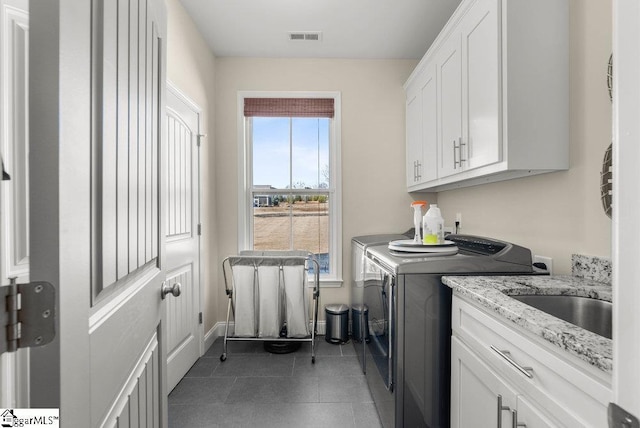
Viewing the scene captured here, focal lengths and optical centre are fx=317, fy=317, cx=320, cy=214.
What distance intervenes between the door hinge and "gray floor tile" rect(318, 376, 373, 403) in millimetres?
2021

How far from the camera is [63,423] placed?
50cm

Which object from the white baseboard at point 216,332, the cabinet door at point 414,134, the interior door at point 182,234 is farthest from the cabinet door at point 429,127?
the interior door at point 182,234

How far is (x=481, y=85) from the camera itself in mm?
1709

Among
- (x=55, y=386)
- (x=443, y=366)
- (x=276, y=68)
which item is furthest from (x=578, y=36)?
(x=276, y=68)

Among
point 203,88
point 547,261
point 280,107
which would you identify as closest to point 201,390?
point 547,261

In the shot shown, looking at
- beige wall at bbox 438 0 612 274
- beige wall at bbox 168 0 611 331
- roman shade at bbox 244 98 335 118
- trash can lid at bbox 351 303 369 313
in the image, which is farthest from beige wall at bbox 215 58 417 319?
beige wall at bbox 438 0 612 274

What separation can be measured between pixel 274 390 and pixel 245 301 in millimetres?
713

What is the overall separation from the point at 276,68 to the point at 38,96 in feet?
10.00

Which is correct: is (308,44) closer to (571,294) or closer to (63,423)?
(571,294)

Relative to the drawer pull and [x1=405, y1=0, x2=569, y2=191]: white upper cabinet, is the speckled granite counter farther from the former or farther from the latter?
[x1=405, y1=0, x2=569, y2=191]: white upper cabinet

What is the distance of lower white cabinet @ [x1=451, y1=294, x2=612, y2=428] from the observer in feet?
2.51

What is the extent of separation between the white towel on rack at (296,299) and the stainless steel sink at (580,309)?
1649 mm

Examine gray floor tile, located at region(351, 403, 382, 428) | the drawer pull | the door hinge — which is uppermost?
the door hinge

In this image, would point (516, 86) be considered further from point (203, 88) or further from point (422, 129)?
point (203, 88)
